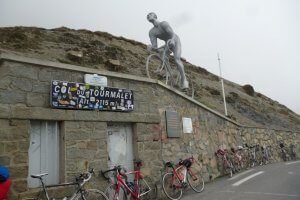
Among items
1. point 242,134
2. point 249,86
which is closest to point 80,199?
point 242,134

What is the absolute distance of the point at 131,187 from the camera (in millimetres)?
7484

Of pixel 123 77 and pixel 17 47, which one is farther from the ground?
pixel 17 47

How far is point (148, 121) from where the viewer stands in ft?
28.7

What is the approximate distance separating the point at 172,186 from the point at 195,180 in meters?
1.31

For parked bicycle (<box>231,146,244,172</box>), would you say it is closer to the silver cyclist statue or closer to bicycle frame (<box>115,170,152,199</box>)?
the silver cyclist statue

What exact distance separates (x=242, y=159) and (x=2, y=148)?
1075 centimetres

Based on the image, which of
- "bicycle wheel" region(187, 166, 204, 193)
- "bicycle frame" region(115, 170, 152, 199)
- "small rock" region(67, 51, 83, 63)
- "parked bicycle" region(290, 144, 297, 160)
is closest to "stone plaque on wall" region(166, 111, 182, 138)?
"bicycle wheel" region(187, 166, 204, 193)

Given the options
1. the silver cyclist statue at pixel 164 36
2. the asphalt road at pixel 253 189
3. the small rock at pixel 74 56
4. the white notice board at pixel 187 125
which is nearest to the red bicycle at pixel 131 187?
the asphalt road at pixel 253 189

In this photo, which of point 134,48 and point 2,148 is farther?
point 134,48

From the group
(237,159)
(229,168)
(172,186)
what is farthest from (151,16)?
(237,159)

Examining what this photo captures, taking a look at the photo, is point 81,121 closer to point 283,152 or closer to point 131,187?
point 131,187

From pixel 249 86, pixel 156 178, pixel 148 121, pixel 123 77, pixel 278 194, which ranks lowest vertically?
pixel 278 194

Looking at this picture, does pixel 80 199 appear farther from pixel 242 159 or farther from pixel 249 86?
pixel 249 86

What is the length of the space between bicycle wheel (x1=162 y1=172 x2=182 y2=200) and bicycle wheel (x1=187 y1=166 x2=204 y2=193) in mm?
568
